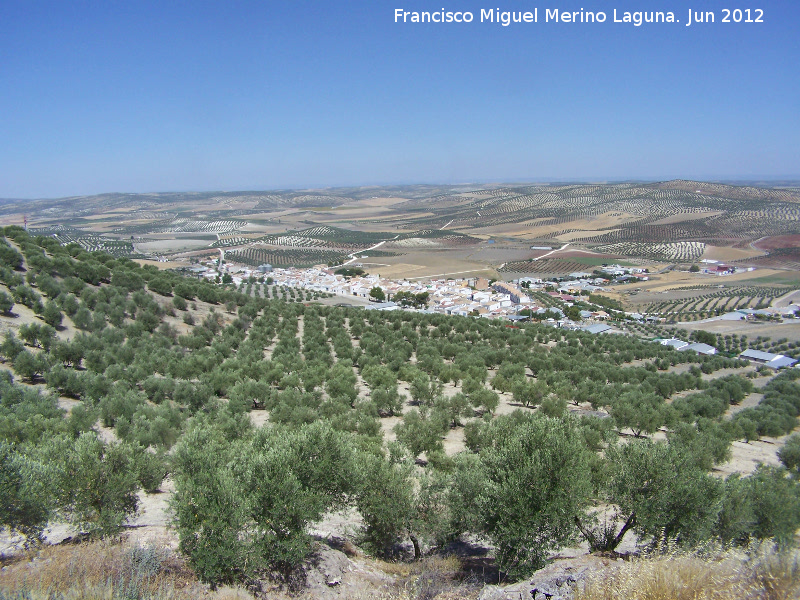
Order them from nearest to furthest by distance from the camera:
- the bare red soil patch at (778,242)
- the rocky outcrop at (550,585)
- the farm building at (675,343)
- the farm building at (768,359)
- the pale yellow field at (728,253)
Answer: the rocky outcrop at (550,585)
the farm building at (768,359)
the farm building at (675,343)
the pale yellow field at (728,253)
the bare red soil patch at (778,242)

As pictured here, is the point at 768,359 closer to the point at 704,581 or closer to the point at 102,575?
the point at 704,581

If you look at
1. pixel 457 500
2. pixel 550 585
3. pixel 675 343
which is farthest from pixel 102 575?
pixel 675 343

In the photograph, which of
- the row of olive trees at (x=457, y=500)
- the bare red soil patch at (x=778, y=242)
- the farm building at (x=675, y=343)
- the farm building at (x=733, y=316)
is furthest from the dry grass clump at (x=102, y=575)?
the bare red soil patch at (x=778, y=242)

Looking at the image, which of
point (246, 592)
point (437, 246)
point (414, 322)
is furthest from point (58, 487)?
point (437, 246)

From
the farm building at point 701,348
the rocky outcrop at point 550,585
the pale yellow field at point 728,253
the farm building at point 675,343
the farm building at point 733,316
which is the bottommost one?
the farm building at point 733,316

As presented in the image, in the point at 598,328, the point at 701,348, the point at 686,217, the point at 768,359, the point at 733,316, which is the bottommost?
the point at 733,316

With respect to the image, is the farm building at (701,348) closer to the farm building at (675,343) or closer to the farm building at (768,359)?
the farm building at (675,343)

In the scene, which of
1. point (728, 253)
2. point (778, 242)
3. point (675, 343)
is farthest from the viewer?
point (778, 242)

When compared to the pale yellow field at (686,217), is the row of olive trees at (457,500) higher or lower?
lower
